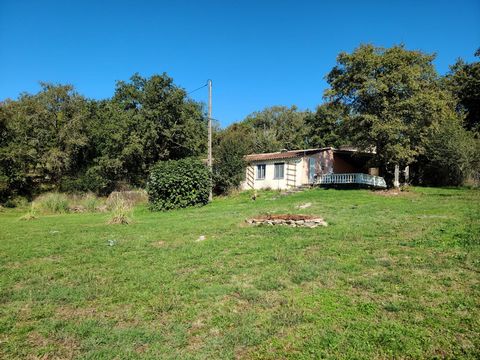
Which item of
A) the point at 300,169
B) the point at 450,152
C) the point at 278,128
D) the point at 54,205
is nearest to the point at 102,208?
the point at 54,205

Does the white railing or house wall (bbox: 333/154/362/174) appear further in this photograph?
house wall (bbox: 333/154/362/174)

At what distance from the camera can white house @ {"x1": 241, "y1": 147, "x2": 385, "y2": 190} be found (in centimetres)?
2514

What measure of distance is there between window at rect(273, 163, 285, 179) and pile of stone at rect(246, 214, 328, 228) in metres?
16.1

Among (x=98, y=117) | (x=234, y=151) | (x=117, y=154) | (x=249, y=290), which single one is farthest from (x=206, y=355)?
(x=98, y=117)

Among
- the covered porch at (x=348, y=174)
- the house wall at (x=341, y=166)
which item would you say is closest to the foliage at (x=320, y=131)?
the covered porch at (x=348, y=174)

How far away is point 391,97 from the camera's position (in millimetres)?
20422

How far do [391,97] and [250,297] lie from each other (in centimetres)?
1886

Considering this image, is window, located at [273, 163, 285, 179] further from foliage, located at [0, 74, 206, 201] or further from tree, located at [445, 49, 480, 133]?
tree, located at [445, 49, 480, 133]

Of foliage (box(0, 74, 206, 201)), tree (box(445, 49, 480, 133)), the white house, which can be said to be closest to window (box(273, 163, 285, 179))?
the white house

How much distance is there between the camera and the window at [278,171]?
26703mm

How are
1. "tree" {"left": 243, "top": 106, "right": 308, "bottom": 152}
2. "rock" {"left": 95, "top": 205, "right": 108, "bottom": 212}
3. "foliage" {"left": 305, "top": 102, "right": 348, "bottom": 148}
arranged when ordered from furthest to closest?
"tree" {"left": 243, "top": 106, "right": 308, "bottom": 152} < "foliage" {"left": 305, "top": 102, "right": 348, "bottom": 148} < "rock" {"left": 95, "top": 205, "right": 108, "bottom": 212}

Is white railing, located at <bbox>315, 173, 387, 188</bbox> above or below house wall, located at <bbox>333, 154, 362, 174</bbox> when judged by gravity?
below

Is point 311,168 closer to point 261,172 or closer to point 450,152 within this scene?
point 261,172

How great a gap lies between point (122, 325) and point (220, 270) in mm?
2195
